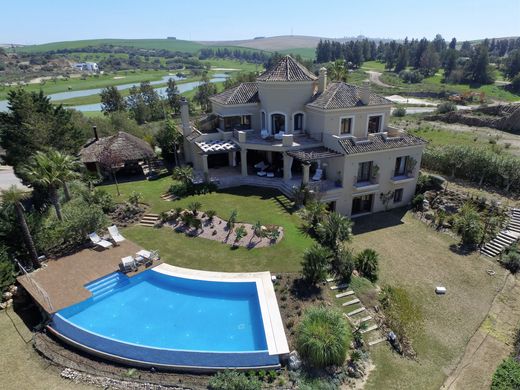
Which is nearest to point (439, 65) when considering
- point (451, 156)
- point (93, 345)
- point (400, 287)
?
point (451, 156)

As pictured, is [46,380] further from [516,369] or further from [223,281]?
[516,369]

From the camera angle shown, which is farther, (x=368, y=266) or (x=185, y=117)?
(x=185, y=117)

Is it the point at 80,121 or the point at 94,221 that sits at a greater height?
the point at 80,121

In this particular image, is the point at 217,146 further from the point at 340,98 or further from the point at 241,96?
the point at 340,98

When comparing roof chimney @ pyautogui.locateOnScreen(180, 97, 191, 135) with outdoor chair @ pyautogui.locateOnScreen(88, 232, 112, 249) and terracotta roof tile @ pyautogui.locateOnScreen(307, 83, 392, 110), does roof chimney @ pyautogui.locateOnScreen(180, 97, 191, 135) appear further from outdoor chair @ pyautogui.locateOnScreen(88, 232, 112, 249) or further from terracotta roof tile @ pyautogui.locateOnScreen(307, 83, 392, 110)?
outdoor chair @ pyautogui.locateOnScreen(88, 232, 112, 249)

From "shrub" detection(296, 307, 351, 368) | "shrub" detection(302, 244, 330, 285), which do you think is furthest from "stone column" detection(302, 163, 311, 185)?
"shrub" detection(296, 307, 351, 368)

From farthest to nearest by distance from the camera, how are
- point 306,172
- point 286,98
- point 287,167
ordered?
point 286,98 → point 287,167 → point 306,172

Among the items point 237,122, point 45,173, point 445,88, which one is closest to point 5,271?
point 45,173
